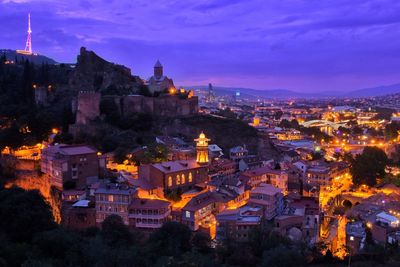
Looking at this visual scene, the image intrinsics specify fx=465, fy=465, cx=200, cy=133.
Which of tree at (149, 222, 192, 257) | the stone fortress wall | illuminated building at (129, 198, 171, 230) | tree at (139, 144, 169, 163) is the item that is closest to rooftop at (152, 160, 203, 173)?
tree at (139, 144, 169, 163)

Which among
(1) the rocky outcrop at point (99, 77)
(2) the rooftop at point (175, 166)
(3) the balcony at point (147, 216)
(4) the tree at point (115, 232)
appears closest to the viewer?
(4) the tree at point (115, 232)

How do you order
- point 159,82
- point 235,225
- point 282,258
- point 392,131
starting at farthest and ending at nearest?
point 392,131, point 159,82, point 235,225, point 282,258

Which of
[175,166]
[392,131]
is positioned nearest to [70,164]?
[175,166]

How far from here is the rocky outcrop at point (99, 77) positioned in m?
38.1

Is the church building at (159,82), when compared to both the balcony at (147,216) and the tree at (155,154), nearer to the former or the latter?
the tree at (155,154)

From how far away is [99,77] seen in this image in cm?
3953

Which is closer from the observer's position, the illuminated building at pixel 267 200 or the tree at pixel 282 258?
the tree at pixel 282 258

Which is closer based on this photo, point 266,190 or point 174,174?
point 266,190

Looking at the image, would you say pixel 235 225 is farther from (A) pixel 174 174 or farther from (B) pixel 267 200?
(A) pixel 174 174

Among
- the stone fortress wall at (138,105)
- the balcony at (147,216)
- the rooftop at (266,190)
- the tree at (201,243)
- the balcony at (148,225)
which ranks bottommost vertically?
the tree at (201,243)

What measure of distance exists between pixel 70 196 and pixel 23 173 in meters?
4.07

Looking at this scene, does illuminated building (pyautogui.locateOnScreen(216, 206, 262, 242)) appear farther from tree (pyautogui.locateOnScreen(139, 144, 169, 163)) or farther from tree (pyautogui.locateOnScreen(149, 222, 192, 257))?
tree (pyautogui.locateOnScreen(139, 144, 169, 163))

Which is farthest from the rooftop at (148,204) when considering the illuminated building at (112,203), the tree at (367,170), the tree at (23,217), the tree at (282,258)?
the tree at (367,170)

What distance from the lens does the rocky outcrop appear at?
125 ft
